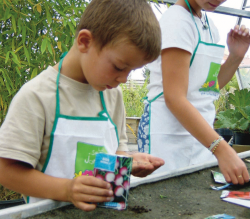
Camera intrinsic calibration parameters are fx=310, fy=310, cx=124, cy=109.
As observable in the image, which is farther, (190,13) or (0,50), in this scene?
(0,50)

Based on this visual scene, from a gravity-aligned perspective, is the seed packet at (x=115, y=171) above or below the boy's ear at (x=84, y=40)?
below

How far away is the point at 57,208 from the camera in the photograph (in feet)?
2.35

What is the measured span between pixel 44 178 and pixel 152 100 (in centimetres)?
63

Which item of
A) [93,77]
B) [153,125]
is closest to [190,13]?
[153,125]

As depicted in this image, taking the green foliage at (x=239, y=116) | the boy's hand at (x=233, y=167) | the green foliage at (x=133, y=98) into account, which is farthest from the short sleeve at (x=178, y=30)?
the green foliage at (x=133, y=98)

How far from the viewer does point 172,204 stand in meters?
0.82

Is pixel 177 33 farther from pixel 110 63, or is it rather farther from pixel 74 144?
pixel 74 144

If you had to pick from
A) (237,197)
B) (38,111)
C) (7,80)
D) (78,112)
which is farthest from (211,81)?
(7,80)

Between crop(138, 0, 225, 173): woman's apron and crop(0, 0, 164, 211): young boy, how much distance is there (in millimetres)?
334

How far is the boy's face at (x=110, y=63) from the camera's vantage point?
0.76 metres

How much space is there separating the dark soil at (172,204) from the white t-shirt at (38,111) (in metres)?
0.16

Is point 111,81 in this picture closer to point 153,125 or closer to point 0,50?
point 153,125

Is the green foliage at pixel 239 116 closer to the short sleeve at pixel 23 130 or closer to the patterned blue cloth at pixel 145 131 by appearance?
the patterned blue cloth at pixel 145 131

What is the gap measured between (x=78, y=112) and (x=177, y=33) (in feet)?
1.52
